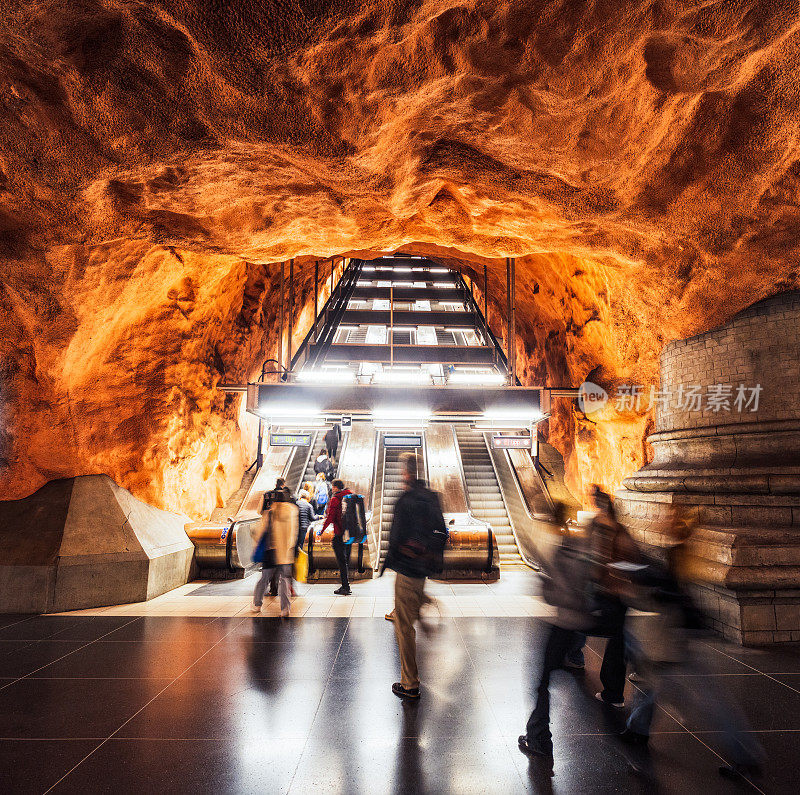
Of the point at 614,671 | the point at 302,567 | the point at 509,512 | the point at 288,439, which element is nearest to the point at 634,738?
the point at 614,671

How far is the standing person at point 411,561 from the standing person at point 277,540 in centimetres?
274

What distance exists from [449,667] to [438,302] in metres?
20.2

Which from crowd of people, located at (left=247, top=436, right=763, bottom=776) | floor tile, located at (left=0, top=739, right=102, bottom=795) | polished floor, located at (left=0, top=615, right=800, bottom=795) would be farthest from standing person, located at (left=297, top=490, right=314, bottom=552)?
floor tile, located at (left=0, top=739, right=102, bottom=795)

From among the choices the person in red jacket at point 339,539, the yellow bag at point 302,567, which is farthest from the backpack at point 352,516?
the yellow bag at point 302,567

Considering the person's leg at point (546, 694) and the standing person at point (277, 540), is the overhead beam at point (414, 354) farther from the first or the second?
the person's leg at point (546, 694)

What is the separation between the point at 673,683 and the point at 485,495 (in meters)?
7.09

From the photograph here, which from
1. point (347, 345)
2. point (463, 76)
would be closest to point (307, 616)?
point (463, 76)

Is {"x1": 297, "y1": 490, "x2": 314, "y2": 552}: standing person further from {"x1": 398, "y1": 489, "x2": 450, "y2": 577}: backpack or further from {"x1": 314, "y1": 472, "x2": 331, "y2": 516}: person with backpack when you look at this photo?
{"x1": 398, "y1": 489, "x2": 450, "y2": 577}: backpack

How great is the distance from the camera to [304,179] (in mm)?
5168

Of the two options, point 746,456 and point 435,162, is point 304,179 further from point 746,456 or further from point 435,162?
→ point 746,456

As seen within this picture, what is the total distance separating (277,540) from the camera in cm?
586

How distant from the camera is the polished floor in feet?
8.09

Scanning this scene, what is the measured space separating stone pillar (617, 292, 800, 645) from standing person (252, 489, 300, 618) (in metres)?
4.52

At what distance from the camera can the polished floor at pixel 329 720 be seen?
246cm
